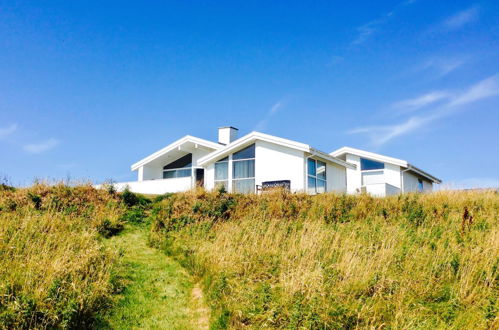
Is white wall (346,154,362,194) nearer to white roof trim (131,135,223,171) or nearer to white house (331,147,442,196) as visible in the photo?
white house (331,147,442,196)

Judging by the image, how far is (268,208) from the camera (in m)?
15.0

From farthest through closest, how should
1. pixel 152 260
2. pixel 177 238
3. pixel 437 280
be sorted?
pixel 177 238 → pixel 152 260 → pixel 437 280

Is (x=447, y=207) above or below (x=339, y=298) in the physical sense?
above

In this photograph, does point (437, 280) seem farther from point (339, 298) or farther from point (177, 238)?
point (177, 238)

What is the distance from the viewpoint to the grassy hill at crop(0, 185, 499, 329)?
7.59 meters

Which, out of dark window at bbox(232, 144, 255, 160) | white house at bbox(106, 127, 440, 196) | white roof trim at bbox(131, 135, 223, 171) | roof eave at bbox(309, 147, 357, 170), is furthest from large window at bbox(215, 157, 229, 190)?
roof eave at bbox(309, 147, 357, 170)

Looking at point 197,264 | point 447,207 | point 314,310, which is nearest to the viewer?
point 314,310

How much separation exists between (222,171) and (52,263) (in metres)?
17.6

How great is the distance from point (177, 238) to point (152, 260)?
1.45 meters

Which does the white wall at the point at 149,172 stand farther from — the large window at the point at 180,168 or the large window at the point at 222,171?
the large window at the point at 222,171

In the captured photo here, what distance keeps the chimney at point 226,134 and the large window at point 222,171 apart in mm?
3795

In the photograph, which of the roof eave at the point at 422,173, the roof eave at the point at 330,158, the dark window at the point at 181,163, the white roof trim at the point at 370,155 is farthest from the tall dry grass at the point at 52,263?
the roof eave at the point at 422,173

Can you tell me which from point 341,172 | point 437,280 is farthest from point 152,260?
point 341,172

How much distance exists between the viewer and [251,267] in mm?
9477
